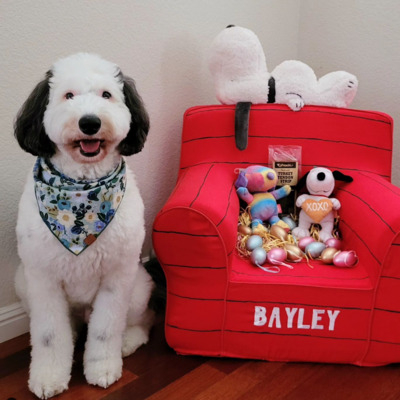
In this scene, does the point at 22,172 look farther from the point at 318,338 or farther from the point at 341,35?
the point at 341,35

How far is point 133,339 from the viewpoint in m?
1.58

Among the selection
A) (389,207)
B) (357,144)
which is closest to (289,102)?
(357,144)

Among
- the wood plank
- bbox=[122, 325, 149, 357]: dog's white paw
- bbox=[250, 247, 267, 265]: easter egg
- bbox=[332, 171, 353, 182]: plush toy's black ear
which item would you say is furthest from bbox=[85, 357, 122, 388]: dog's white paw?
bbox=[332, 171, 353, 182]: plush toy's black ear

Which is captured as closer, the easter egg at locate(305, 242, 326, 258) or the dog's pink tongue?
the dog's pink tongue

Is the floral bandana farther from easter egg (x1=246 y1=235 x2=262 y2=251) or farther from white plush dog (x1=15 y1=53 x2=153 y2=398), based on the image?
easter egg (x1=246 y1=235 x2=262 y2=251)

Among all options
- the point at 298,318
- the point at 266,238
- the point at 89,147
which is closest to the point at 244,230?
the point at 266,238

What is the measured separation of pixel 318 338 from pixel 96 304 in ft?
2.41

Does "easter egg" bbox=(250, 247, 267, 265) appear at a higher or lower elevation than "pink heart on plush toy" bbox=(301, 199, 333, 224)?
lower

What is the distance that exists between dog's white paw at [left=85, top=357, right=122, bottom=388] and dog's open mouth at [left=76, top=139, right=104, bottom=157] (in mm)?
674

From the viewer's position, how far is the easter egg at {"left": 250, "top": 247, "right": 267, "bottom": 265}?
4.96ft

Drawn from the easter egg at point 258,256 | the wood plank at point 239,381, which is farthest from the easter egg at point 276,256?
the wood plank at point 239,381

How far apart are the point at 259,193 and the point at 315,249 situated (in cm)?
34

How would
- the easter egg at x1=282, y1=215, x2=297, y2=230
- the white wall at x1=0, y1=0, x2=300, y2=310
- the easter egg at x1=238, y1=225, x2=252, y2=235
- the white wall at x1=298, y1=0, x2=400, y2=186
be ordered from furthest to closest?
the white wall at x1=298, y1=0, x2=400, y2=186 < the easter egg at x1=282, y1=215, x2=297, y2=230 < the easter egg at x1=238, y1=225, x2=252, y2=235 < the white wall at x1=0, y1=0, x2=300, y2=310

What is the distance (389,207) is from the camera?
1.44 m
